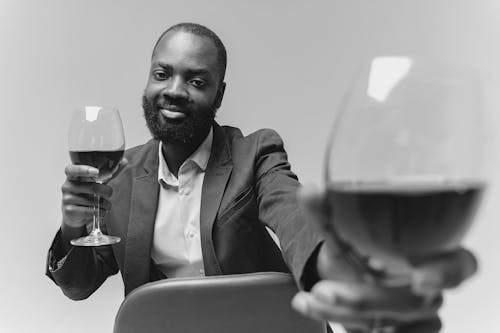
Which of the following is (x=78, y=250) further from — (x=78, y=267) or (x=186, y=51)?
(x=186, y=51)

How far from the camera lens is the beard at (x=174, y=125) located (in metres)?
1.59

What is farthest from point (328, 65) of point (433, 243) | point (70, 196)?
point (433, 243)

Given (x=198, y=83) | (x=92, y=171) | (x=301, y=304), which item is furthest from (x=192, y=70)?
(x=301, y=304)

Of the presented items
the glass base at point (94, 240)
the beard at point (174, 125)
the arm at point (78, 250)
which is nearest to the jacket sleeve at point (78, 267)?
the arm at point (78, 250)

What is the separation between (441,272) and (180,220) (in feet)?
3.82

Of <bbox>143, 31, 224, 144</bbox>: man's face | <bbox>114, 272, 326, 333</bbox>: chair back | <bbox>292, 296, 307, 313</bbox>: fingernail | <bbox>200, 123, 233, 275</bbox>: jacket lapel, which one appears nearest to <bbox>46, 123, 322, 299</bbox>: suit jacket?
<bbox>200, 123, 233, 275</bbox>: jacket lapel

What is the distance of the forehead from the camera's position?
1591 mm

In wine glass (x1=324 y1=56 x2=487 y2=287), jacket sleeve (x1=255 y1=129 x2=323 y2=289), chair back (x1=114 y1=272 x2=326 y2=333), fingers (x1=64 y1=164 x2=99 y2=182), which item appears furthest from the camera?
fingers (x1=64 y1=164 x2=99 y2=182)

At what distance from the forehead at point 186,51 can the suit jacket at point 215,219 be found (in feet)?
0.68

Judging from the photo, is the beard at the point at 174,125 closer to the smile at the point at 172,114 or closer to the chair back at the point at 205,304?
the smile at the point at 172,114

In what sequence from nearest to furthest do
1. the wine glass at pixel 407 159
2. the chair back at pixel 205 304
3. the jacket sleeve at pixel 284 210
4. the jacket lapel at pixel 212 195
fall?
the wine glass at pixel 407 159 < the jacket sleeve at pixel 284 210 < the chair back at pixel 205 304 < the jacket lapel at pixel 212 195

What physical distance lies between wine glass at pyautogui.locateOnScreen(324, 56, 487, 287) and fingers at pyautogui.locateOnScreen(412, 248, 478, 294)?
10 mm

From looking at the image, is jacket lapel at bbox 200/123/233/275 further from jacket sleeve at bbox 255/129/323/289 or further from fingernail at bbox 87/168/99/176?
fingernail at bbox 87/168/99/176

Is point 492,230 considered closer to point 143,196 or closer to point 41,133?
point 143,196
